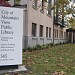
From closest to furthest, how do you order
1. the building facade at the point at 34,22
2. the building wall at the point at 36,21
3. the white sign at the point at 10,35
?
the white sign at the point at 10,35, the building facade at the point at 34,22, the building wall at the point at 36,21

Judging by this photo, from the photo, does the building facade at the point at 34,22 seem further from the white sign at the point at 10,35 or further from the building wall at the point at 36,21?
the white sign at the point at 10,35

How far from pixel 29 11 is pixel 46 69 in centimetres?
1541

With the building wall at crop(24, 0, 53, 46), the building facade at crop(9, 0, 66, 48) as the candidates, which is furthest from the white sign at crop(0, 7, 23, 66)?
the building wall at crop(24, 0, 53, 46)

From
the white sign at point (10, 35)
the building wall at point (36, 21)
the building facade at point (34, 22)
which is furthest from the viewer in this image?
the building wall at point (36, 21)

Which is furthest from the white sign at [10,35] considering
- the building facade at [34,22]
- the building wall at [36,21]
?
the building wall at [36,21]

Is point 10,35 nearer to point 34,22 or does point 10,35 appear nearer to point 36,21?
point 34,22

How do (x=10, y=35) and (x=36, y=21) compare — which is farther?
(x=36, y=21)

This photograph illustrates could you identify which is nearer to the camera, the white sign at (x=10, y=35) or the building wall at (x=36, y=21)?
the white sign at (x=10, y=35)

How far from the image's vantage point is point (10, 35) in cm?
946

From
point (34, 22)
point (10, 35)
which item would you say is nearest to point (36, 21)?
point (34, 22)

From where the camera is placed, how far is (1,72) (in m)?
9.09

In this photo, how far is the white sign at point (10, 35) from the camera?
9328mm

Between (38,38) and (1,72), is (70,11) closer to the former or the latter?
(38,38)

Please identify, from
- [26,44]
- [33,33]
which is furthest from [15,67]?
[33,33]
